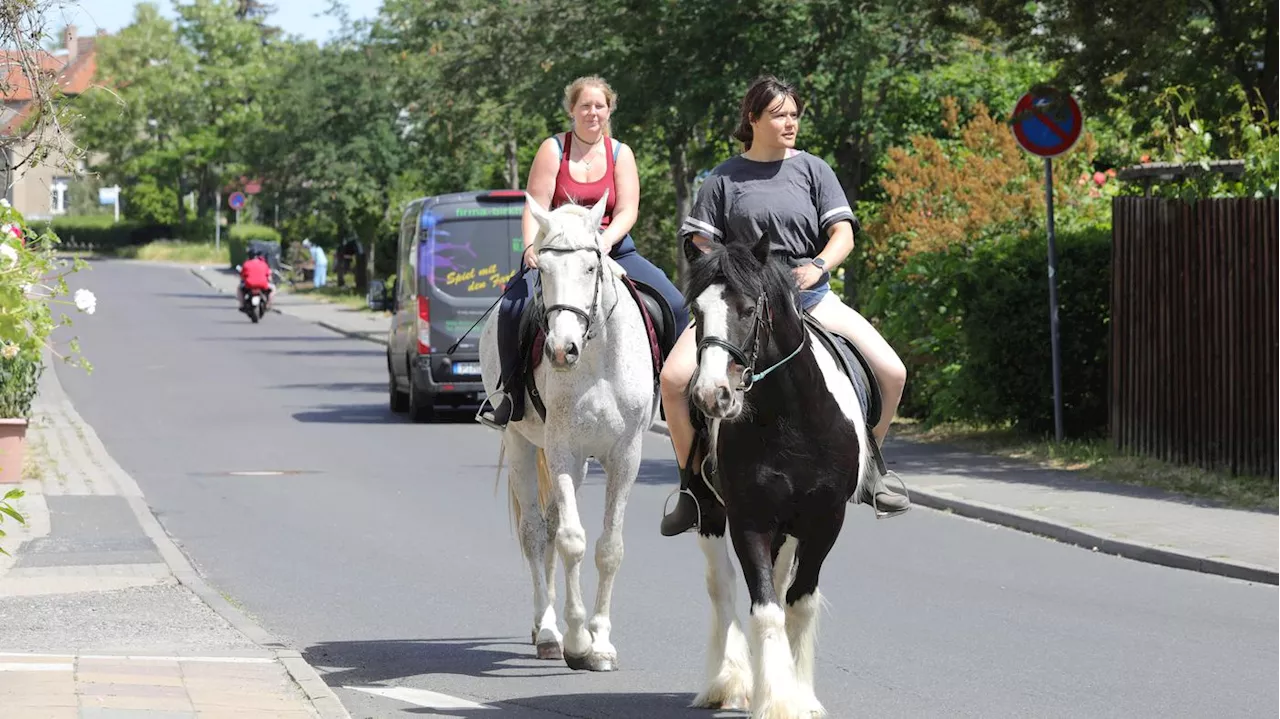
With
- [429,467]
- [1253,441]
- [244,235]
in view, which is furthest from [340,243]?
[1253,441]

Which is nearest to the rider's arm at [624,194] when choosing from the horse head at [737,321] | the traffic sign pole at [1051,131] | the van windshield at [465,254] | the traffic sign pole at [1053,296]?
the horse head at [737,321]

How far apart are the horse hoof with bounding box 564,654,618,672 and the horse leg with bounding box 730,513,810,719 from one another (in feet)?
5.38

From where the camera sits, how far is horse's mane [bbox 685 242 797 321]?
252 inches

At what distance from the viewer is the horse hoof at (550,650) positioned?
28.0 feet

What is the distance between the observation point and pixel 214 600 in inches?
389

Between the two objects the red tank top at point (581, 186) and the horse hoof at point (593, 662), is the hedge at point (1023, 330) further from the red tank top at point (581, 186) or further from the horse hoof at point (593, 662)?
the horse hoof at point (593, 662)

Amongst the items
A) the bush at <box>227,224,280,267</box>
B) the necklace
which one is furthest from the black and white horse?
the bush at <box>227,224,280,267</box>

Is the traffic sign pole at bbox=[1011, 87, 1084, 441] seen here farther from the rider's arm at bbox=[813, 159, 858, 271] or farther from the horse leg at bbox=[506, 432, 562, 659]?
the rider's arm at bbox=[813, 159, 858, 271]

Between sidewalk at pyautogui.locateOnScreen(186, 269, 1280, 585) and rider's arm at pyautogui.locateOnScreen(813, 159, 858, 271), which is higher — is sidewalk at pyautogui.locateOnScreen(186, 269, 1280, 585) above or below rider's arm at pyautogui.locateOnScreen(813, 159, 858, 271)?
below

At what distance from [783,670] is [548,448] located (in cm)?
214

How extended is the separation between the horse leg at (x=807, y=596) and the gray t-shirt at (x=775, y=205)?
1.07 meters

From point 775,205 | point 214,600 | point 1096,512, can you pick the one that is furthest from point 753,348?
point 1096,512

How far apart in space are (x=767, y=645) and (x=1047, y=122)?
36.9ft

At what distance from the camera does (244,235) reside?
9238 cm
